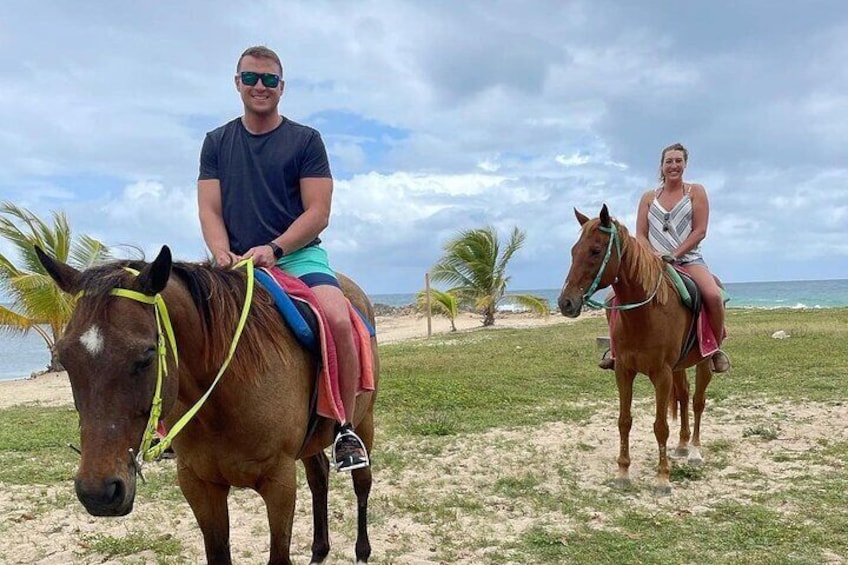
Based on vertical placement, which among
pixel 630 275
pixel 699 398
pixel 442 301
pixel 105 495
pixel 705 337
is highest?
pixel 630 275

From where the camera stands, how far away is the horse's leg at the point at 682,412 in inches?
246

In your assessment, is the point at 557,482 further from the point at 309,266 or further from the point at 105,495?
the point at 105,495

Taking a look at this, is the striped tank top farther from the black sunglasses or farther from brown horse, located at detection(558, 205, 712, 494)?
the black sunglasses

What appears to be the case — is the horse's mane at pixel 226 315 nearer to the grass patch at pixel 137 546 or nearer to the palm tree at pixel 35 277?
the grass patch at pixel 137 546

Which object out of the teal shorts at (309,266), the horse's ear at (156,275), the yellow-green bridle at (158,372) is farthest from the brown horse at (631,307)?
the horse's ear at (156,275)

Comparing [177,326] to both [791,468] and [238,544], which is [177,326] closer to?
[238,544]

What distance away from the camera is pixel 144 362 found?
196cm

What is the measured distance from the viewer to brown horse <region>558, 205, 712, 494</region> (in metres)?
5.25

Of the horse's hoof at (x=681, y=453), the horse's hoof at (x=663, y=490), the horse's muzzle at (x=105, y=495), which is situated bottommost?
the horse's hoof at (x=663, y=490)

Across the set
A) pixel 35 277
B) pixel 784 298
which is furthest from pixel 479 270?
pixel 784 298

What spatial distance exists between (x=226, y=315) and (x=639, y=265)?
12.8 ft

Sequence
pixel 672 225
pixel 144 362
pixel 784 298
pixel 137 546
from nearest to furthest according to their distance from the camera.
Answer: pixel 144 362 < pixel 137 546 < pixel 672 225 < pixel 784 298

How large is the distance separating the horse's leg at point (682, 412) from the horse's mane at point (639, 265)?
1.27 meters

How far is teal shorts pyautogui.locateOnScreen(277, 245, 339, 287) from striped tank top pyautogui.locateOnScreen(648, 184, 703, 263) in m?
4.08
